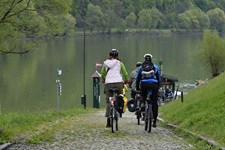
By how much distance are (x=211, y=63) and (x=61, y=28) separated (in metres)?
47.4

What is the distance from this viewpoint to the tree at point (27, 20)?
16914 mm

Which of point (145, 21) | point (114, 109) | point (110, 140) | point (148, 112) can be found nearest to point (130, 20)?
point (145, 21)

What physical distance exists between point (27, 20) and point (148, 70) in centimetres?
983

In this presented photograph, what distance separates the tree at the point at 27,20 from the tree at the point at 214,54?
45.3 m

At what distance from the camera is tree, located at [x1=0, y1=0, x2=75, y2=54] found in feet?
→ 55.5

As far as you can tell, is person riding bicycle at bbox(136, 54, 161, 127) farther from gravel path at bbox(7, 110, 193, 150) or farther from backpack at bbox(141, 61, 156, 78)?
gravel path at bbox(7, 110, 193, 150)

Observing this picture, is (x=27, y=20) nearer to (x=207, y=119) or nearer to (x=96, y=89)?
(x=207, y=119)

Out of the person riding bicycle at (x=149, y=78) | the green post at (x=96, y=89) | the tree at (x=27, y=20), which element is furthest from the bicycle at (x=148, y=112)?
the green post at (x=96, y=89)

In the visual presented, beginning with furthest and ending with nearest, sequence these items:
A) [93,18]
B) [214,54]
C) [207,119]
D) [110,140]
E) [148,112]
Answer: [93,18] → [214,54] → [148,112] → [207,119] → [110,140]

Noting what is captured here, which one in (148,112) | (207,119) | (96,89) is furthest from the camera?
(96,89)

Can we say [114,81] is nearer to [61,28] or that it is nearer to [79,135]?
[79,135]

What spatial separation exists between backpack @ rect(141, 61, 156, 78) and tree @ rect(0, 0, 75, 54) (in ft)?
23.9

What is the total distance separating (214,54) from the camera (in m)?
63.6

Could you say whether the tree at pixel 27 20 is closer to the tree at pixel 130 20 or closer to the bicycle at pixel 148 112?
the bicycle at pixel 148 112
